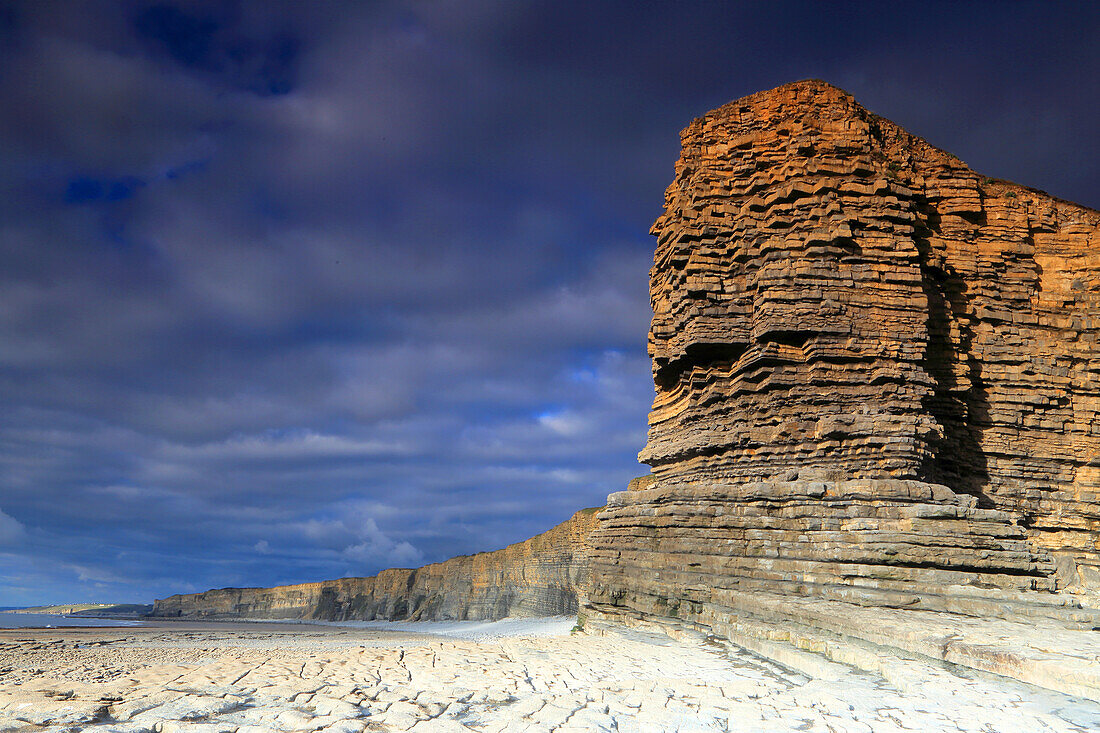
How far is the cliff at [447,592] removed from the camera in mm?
42375

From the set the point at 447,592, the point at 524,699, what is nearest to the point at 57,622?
the point at 447,592

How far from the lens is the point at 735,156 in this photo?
17.6 metres

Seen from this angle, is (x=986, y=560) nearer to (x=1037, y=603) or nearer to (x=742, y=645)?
(x=1037, y=603)

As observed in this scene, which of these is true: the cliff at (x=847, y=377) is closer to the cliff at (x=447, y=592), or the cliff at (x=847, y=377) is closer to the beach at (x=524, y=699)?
the beach at (x=524, y=699)

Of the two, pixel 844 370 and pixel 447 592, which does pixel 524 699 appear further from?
pixel 447 592

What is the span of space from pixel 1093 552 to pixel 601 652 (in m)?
13.6

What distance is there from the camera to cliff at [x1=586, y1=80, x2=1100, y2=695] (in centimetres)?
1157

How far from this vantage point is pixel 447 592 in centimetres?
6506

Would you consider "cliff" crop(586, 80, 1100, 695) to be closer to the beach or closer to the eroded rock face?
the eroded rock face

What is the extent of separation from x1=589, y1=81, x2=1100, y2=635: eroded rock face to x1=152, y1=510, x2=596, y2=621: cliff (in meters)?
24.0

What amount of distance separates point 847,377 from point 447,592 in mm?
57415

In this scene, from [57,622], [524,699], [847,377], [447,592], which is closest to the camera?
[524,699]

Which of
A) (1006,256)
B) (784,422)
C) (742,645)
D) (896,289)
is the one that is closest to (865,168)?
(896,289)

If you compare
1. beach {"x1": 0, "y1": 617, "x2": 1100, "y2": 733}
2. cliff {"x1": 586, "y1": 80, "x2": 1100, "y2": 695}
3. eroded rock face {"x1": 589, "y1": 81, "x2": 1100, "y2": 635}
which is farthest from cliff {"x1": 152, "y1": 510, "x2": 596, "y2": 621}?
beach {"x1": 0, "y1": 617, "x2": 1100, "y2": 733}
